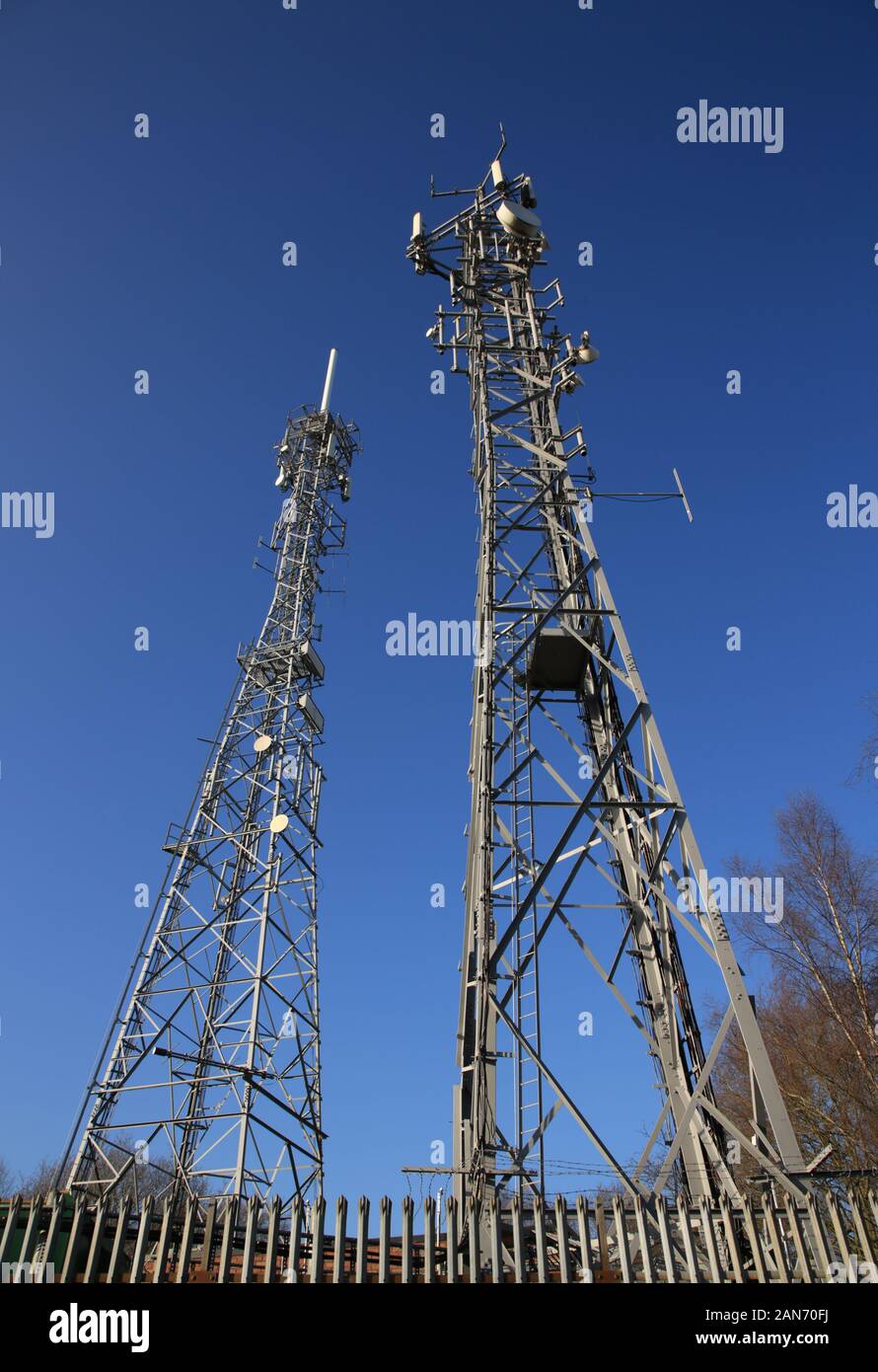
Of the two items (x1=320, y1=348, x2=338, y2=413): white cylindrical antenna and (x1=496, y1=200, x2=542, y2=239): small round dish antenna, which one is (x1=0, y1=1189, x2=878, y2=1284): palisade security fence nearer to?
(x1=496, y1=200, x2=542, y2=239): small round dish antenna

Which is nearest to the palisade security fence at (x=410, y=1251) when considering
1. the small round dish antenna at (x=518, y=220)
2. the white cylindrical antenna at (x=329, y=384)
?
the small round dish antenna at (x=518, y=220)

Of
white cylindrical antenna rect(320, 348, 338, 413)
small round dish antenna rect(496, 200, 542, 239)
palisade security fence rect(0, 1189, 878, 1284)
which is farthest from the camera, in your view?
white cylindrical antenna rect(320, 348, 338, 413)

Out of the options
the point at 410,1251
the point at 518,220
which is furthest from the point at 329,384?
the point at 410,1251

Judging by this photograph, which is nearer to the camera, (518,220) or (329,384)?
(518,220)

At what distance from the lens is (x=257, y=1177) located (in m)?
15.5

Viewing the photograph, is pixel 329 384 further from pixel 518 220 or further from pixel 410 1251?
pixel 410 1251

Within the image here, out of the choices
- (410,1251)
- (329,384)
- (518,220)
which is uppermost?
(329,384)

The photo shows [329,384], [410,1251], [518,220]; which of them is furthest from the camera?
[329,384]

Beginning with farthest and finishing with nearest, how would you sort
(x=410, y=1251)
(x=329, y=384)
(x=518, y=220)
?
(x=329, y=384), (x=518, y=220), (x=410, y=1251)

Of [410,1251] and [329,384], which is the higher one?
[329,384]

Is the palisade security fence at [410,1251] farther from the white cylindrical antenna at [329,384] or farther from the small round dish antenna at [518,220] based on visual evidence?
the white cylindrical antenna at [329,384]

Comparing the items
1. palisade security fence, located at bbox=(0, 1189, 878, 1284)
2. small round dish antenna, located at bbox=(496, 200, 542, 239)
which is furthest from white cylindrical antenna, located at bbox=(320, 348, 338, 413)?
palisade security fence, located at bbox=(0, 1189, 878, 1284)
